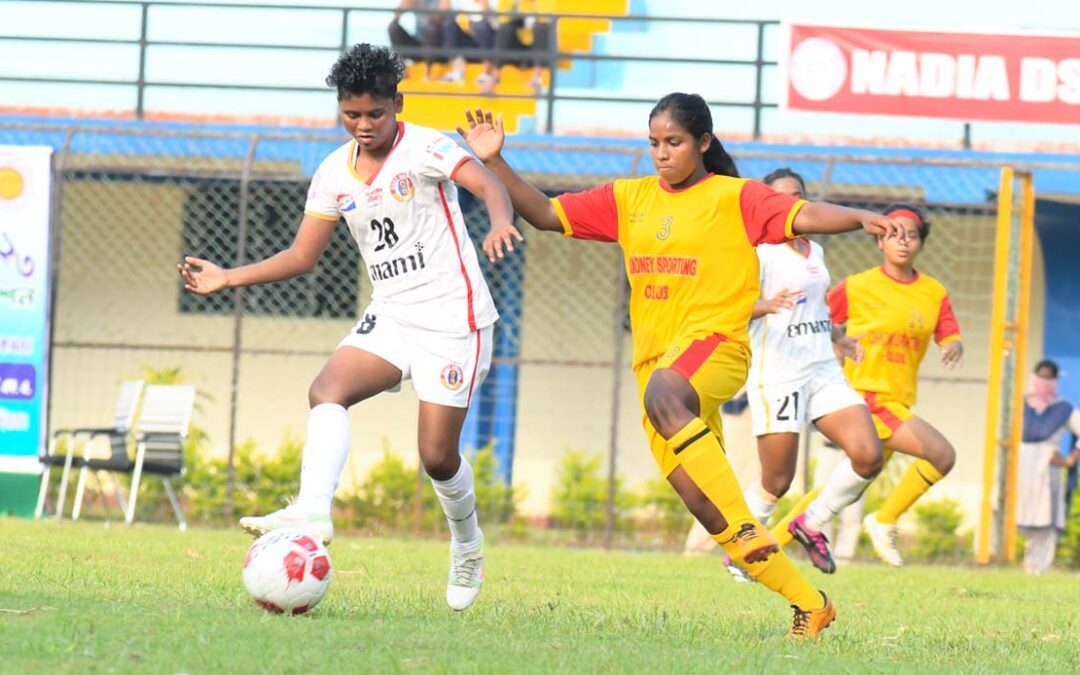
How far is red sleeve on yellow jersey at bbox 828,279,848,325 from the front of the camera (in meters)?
12.2

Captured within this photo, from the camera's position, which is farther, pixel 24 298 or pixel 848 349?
pixel 24 298

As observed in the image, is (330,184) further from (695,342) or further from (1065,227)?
(1065,227)

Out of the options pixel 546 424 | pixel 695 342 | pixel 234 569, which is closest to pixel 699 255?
pixel 695 342

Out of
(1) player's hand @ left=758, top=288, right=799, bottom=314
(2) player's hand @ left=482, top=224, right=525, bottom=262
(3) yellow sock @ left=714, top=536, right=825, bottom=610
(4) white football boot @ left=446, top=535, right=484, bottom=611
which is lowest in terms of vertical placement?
(4) white football boot @ left=446, top=535, right=484, bottom=611

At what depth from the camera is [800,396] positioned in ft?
35.4

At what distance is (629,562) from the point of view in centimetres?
1282

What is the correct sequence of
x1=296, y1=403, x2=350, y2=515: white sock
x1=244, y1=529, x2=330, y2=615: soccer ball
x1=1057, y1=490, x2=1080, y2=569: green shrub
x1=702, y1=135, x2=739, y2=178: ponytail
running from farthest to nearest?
x1=1057, y1=490, x2=1080, y2=569: green shrub, x1=702, y1=135, x2=739, y2=178: ponytail, x1=296, y1=403, x2=350, y2=515: white sock, x1=244, y1=529, x2=330, y2=615: soccer ball

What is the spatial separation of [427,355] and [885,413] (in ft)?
17.4

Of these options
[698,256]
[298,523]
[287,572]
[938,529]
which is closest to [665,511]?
[938,529]

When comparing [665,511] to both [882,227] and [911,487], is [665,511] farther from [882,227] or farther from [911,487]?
[882,227]

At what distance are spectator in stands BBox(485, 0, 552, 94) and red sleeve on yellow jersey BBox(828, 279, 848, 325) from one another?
699cm

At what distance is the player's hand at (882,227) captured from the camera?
634 cm

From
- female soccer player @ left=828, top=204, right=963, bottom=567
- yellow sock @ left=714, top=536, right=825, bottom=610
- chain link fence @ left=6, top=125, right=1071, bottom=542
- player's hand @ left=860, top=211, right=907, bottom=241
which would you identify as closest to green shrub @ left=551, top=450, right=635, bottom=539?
chain link fence @ left=6, top=125, right=1071, bottom=542

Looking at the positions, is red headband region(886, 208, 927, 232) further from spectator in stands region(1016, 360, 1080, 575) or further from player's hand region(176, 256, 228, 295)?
player's hand region(176, 256, 228, 295)
